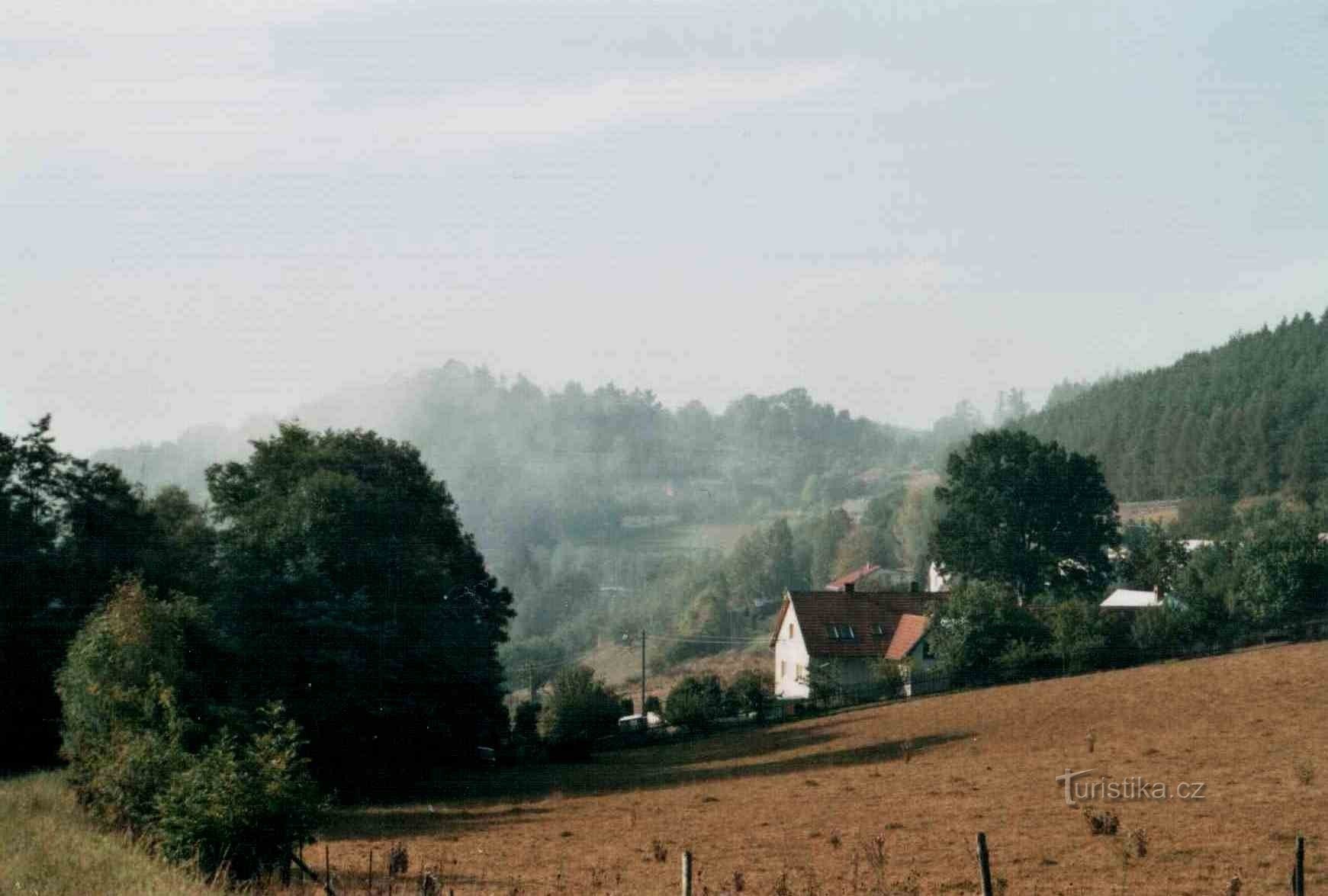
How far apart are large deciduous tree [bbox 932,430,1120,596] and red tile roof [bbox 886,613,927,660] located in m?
7.28

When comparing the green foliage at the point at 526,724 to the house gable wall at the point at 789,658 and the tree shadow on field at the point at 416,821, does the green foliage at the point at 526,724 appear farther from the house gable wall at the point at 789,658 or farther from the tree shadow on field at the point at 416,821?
the tree shadow on field at the point at 416,821

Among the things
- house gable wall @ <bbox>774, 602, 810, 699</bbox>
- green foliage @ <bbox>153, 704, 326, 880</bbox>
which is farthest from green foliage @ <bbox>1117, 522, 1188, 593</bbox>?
green foliage @ <bbox>153, 704, 326, 880</bbox>

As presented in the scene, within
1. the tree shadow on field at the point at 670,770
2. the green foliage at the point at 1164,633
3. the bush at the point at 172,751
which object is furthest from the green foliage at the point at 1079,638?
the bush at the point at 172,751

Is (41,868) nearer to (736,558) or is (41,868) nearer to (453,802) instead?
(453,802)

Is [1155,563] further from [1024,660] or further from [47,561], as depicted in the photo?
[47,561]

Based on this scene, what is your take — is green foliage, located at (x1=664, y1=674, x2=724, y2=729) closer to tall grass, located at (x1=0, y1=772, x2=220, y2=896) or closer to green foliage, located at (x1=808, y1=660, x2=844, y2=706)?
green foliage, located at (x1=808, y1=660, x2=844, y2=706)

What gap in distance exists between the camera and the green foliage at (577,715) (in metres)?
72.1

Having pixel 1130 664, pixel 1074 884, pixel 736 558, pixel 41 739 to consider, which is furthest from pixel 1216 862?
pixel 736 558

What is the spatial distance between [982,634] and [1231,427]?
→ 9127 cm

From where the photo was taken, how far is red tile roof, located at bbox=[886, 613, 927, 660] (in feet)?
284

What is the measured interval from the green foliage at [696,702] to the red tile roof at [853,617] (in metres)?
8.99

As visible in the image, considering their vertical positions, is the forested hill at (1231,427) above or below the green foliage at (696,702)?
above

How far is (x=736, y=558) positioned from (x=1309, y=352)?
76657 mm

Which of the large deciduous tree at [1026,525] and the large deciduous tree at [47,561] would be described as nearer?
the large deciduous tree at [47,561]
